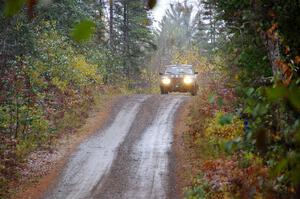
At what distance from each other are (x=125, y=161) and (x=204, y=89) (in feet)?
30.6

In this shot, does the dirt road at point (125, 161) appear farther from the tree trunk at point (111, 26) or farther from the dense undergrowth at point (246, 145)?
the tree trunk at point (111, 26)

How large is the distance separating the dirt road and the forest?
973 millimetres

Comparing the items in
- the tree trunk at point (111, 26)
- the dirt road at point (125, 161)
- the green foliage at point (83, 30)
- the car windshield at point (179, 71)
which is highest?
the tree trunk at point (111, 26)

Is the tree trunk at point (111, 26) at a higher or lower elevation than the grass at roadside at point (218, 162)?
higher

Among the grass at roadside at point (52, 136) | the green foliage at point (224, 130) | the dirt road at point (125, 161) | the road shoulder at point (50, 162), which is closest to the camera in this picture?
the dirt road at point (125, 161)

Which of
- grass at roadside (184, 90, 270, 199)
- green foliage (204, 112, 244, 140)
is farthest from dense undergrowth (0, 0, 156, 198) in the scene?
green foliage (204, 112, 244, 140)

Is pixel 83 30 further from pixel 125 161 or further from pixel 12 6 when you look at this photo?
pixel 125 161

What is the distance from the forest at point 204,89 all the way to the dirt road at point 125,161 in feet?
3.19

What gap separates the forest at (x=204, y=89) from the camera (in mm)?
2543

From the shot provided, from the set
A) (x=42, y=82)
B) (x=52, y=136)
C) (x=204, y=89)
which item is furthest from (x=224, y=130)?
(x=42, y=82)

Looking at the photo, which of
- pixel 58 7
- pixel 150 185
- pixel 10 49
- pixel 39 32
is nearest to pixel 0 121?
pixel 10 49

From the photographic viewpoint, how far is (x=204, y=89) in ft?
74.9

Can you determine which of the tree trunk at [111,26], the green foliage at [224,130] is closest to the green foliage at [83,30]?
the green foliage at [224,130]

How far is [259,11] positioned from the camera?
8.86m
